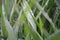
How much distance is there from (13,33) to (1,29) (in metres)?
0.06

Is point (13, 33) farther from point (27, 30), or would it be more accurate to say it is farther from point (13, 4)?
point (13, 4)

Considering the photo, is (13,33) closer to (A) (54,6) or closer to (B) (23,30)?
(B) (23,30)

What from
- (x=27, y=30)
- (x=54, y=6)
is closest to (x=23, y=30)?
(x=27, y=30)

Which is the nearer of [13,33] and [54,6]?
[13,33]

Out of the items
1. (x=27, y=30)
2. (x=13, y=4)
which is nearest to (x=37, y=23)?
(x=27, y=30)

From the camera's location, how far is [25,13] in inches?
21.8

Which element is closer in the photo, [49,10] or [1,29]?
[1,29]

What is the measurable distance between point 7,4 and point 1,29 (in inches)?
4.7

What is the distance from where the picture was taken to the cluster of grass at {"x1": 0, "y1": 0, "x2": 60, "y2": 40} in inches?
20.2

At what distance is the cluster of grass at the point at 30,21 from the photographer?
Answer: 1.69ft

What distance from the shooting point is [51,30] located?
0.57m

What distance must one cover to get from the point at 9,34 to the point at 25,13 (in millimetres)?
81

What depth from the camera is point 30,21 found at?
0.53m

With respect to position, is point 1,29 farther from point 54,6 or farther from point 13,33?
point 54,6
